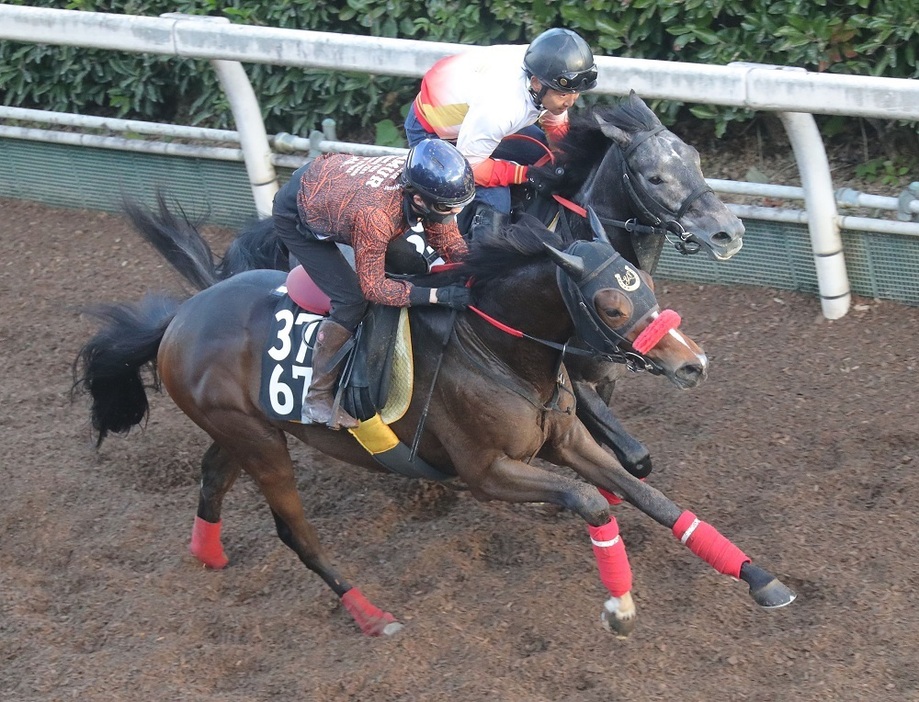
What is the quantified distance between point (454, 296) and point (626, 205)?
1054 millimetres

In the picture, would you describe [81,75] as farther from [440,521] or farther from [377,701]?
A: [377,701]

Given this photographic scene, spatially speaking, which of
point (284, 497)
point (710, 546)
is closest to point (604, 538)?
point (710, 546)

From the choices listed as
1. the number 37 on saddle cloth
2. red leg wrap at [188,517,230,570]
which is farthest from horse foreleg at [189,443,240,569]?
the number 37 on saddle cloth

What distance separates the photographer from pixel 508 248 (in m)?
4.43

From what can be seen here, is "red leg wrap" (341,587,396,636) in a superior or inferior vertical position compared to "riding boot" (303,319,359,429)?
inferior

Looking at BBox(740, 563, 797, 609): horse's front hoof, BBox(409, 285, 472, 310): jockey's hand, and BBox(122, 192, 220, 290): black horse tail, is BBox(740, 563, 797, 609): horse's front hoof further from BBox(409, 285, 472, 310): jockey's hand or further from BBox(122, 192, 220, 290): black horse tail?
BBox(122, 192, 220, 290): black horse tail

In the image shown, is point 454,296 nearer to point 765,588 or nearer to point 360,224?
point 360,224

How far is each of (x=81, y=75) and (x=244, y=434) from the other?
5.18 m

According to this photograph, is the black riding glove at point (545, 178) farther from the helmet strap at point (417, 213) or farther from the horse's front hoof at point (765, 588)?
the horse's front hoof at point (765, 588)

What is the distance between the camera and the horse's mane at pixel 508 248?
173 inches

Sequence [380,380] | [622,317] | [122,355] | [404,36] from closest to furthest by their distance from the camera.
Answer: [622,317], [380,380], [122,355], [404,36]

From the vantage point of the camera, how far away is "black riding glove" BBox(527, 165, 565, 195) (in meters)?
5.48

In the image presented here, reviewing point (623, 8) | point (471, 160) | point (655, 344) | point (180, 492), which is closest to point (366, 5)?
point (623, 8)

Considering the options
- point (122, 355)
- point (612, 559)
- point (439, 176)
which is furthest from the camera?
point (122, 355)
